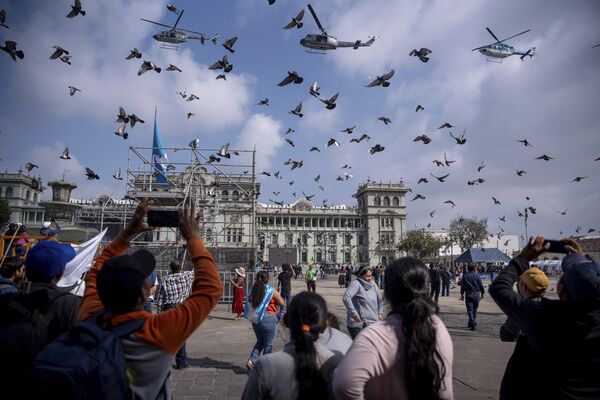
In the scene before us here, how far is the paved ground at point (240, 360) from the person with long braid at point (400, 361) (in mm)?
3672

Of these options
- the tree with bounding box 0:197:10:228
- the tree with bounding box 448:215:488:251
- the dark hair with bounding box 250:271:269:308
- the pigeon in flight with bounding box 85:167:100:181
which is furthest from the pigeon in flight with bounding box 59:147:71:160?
the tree with bounding box 448:215:488:251

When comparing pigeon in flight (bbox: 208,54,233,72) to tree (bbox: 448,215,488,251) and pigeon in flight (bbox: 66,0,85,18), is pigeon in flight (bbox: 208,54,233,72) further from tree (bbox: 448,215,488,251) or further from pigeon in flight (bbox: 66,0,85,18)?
tree (bbox: 448,215,488,251)

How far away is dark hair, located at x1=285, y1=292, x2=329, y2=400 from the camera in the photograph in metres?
2.04

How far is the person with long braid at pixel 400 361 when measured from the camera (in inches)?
73.2

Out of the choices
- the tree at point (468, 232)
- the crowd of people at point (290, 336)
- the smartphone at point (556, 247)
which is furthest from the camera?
the tree at point (468, 232)

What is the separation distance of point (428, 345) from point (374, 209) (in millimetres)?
87869

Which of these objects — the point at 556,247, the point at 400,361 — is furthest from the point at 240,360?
the point at 556,247

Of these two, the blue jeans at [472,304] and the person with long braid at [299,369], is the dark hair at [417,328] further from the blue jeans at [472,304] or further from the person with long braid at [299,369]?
the blue jeans at [472,304]

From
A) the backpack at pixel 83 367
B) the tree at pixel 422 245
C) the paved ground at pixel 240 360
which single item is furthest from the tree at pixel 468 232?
the backpack at pixel 83 367

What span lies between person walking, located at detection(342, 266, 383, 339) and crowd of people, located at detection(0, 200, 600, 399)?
128 inches

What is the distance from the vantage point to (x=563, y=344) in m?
2.10

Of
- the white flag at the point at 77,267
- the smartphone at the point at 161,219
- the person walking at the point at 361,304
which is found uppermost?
the smartphone at the point at 161,219

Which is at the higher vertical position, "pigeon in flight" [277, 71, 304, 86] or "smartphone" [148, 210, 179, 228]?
→ "pigeon in flight" [277, 71, 304, 86]

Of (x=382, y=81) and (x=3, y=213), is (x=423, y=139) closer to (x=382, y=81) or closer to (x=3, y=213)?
(x=382, y=81)
